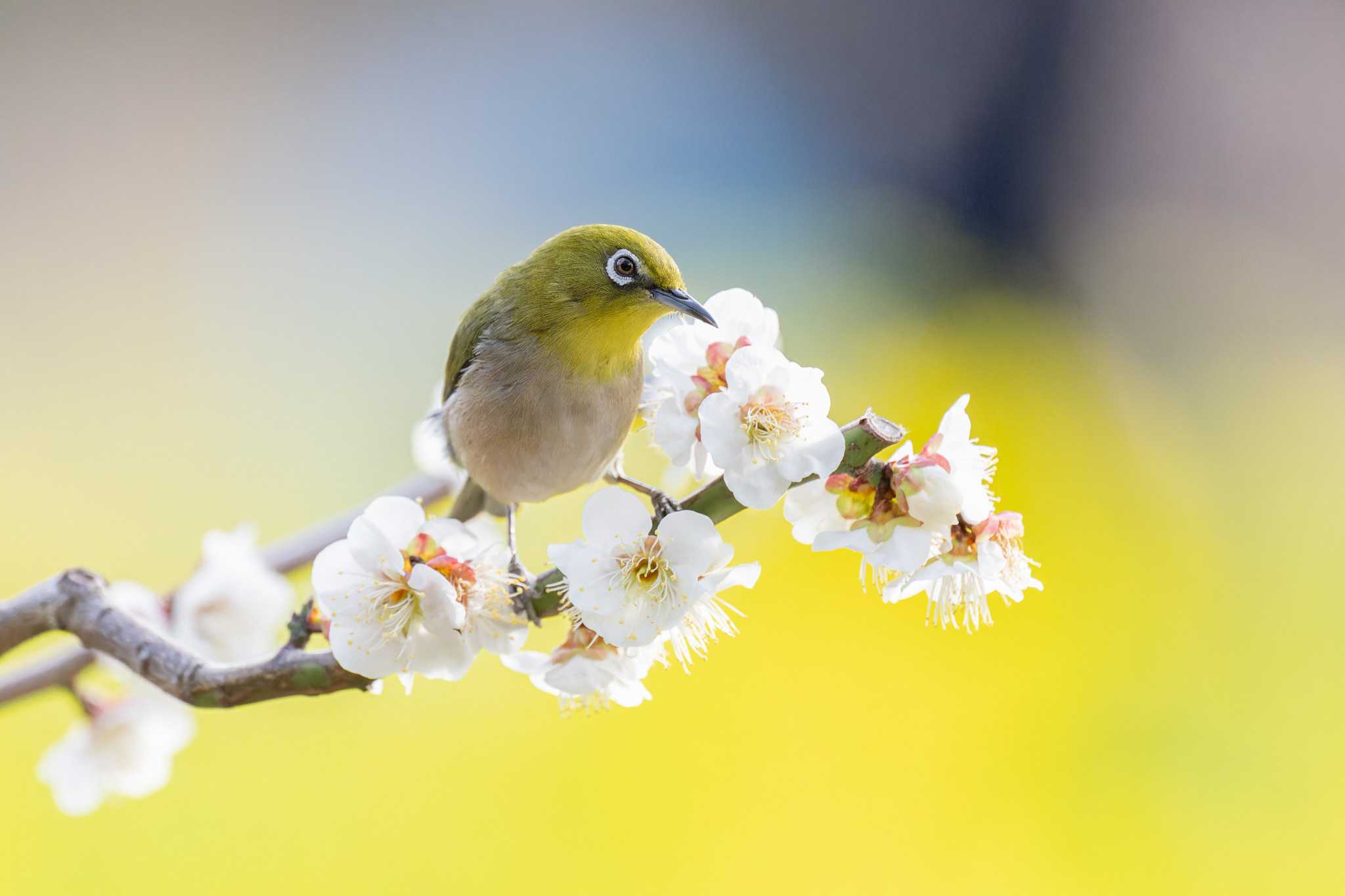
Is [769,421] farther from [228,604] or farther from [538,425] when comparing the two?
[228,604]

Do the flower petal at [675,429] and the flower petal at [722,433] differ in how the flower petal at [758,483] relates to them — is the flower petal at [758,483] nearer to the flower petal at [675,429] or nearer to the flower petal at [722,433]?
the flower petal at [722,433]

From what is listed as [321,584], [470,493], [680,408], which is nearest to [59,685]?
[470,493]

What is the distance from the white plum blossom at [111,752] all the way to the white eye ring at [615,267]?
0.77 m

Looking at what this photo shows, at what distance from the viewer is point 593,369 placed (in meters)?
1.19

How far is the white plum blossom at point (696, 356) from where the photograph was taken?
0.87 meters

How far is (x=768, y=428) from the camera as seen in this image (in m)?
0.78

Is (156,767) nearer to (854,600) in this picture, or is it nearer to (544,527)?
(544,527)

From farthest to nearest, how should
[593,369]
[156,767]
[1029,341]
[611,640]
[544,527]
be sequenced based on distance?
[1029,341]
[544,527]
[156,767]
[593,369]
[611,640]

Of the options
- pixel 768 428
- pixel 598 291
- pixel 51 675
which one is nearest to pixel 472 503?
pixel 598 291

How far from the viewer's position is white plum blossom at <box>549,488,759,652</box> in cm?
79

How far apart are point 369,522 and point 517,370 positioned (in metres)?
0.41

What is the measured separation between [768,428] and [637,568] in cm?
15

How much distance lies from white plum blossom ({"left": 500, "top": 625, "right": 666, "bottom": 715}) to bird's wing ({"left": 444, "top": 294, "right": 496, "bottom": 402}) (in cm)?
51

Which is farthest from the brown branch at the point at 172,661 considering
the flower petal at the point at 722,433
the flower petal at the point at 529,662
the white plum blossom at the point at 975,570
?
the white plum blossom at the point at 975,570
